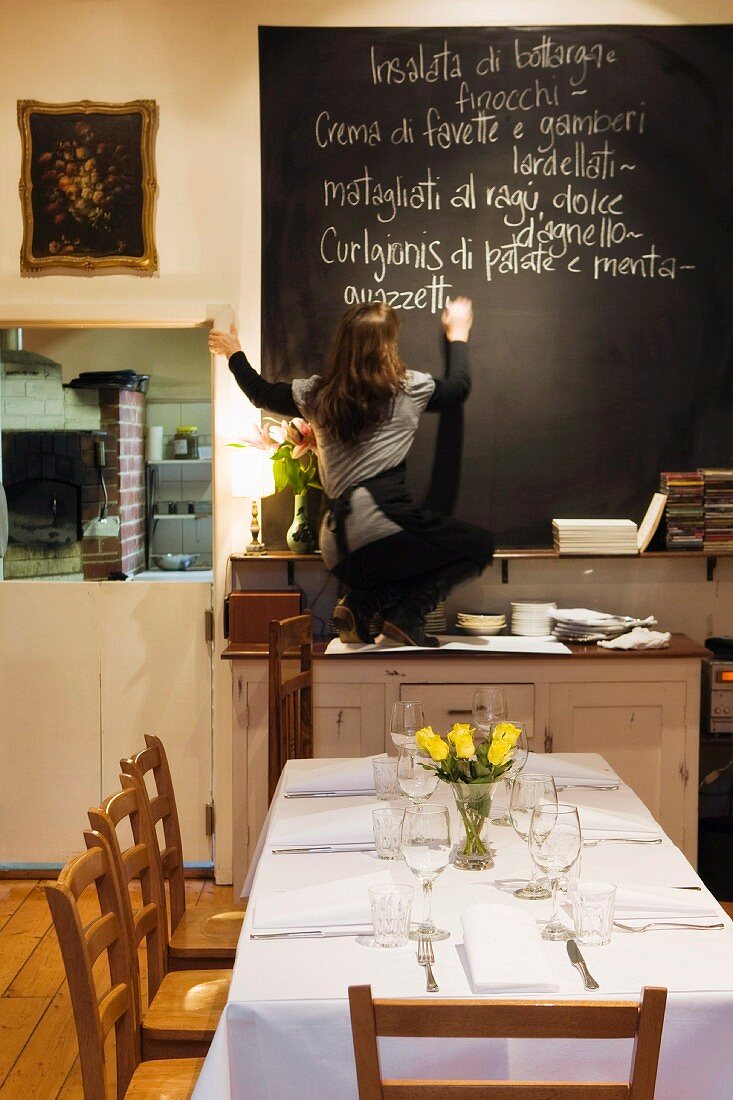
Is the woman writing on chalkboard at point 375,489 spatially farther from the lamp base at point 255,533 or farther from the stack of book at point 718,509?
→ the stack of book at point 718,509

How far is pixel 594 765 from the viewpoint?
306cm

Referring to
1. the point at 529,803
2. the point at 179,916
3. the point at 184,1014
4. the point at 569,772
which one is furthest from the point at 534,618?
the point at 184,1014

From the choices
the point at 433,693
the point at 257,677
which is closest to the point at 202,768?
the point at 257,677

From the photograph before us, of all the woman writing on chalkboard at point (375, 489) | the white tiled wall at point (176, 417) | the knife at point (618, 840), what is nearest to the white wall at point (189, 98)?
the white tiled wall at point (176, 417)

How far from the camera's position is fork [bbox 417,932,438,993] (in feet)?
5.81

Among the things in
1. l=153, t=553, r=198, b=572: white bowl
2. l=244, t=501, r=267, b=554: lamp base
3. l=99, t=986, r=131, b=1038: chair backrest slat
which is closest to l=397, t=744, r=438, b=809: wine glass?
l=99, t=986, r=131, b=1038: chair backrest slat

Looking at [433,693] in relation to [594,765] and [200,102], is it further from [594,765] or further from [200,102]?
[200,102]

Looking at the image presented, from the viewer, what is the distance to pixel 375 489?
4.12 metres

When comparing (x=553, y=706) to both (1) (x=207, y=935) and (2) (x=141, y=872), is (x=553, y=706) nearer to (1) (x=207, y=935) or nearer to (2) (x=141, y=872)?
(1) (x=207, y=935)

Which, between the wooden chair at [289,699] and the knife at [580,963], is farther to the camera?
the wooden chair at [289,699]

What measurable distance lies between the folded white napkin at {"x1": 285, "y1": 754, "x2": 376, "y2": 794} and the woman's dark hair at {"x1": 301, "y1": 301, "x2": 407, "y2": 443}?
145 cm

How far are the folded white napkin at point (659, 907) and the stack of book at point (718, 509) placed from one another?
93.8 inches

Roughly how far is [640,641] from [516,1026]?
2.87m

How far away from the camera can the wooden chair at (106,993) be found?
1.82m
